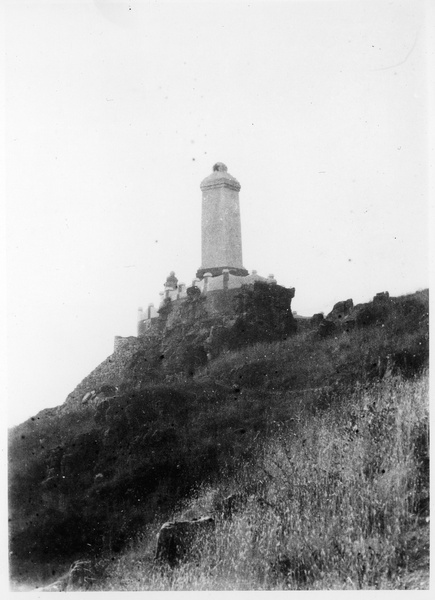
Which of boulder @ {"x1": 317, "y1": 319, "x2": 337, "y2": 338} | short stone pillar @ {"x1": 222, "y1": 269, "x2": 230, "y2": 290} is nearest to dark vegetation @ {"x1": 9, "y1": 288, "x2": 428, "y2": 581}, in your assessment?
boulder @ {"x1": 317, "y1": 319, "x2": 337, "y2": 338}

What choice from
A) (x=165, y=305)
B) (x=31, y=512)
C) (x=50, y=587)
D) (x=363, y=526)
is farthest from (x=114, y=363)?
(x=363, y=526)

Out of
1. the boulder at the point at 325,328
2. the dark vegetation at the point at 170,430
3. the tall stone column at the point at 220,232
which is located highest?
the tall stone column at the point at 220,232

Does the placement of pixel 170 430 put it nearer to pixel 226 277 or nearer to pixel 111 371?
pixel 111 371

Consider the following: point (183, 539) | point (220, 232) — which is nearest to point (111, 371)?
point (183, 539)

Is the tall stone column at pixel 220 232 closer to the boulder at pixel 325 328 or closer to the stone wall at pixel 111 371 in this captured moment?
the boulder at pixel 325 328

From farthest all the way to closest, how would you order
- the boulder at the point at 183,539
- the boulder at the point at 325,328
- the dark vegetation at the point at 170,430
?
the boulder at the point at 325,328, the dark vegetation at the point at 170,430, the boulder at the point at 183,539

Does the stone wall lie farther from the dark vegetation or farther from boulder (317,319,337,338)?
boulder (317,319,337,338)

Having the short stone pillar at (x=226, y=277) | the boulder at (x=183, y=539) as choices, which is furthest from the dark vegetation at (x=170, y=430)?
the short stone pillar at (x=226, y=277)
